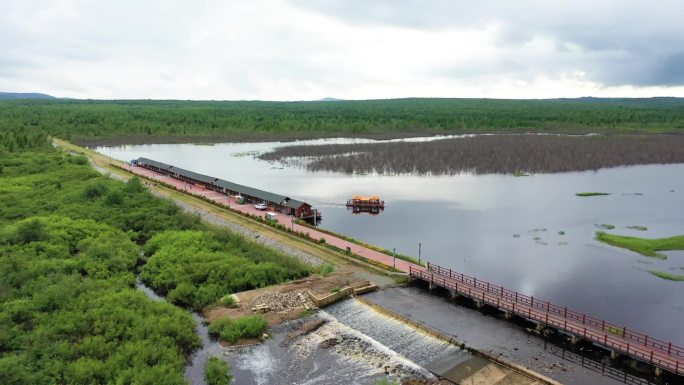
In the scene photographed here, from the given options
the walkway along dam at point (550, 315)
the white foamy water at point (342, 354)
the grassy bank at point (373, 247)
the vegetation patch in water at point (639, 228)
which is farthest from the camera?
the vegetation patch in water at point (639, 228)

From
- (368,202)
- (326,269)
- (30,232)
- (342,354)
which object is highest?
(30,232)

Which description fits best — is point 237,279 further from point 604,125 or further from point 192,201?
point 604,125

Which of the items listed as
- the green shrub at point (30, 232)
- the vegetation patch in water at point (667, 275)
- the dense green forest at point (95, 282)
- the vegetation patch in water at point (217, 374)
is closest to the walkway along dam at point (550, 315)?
the dense green forest at point (95, 282)

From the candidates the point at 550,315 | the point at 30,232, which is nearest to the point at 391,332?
the point at 550,315

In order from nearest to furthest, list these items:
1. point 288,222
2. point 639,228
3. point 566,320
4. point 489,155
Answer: point 566,320
point 288,222
point 639,228
point 489,155

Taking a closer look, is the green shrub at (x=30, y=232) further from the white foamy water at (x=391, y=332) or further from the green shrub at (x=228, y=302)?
the white foamy water at (x=391, y=332)

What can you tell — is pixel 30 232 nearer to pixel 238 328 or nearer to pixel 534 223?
pixel 238 328

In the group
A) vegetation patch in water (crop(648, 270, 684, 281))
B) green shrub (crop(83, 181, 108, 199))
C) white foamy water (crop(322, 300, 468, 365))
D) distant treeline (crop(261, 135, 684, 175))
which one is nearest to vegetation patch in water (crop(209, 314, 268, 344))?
white foamy water (crop(322, 300, 468, 365))
